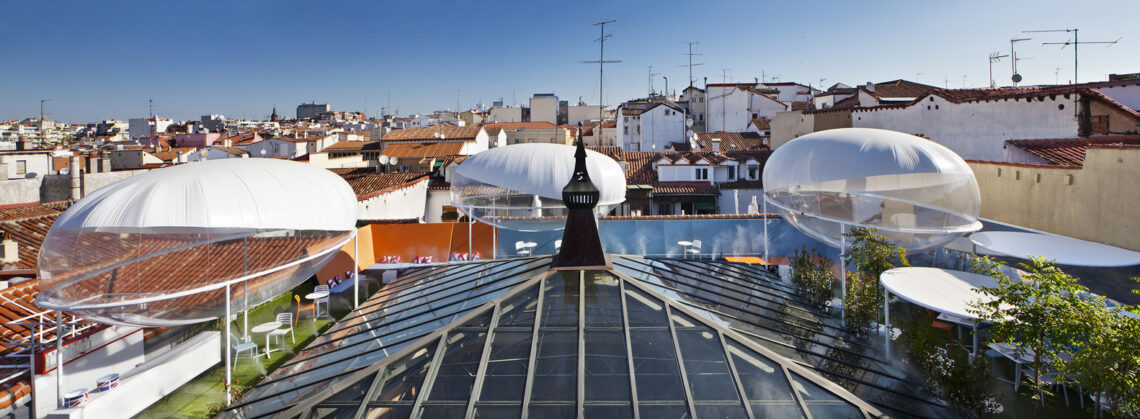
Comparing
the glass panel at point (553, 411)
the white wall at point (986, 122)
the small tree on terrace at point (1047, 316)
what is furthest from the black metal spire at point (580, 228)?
the white wall at point (986, 122)

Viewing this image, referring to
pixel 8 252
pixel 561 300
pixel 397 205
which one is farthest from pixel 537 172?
pixel 8 252

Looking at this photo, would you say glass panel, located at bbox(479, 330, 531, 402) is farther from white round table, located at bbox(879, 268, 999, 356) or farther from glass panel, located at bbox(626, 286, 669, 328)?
white round table, located at bbox(879, 268, 999, 356)

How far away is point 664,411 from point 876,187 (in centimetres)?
1330

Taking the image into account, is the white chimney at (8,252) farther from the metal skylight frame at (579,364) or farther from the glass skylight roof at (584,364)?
the metal skylight frame at (579,364)

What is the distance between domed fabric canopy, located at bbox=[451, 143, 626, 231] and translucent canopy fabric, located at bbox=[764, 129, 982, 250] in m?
5.61

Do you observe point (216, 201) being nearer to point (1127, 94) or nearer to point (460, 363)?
point (460, 363)

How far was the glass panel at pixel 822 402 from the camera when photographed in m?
4.48

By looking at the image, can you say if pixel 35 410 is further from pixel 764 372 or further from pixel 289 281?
pixel 764 372

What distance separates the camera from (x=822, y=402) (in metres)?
4.57

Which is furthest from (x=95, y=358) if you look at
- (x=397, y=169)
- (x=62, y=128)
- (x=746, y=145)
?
(x=62, y=128)

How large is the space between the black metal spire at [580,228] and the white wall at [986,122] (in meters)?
21.4

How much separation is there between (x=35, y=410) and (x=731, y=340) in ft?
34.7

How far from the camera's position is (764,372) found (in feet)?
15.9

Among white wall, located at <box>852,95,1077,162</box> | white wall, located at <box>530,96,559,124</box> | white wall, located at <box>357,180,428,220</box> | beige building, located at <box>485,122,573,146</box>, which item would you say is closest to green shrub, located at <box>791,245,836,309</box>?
white wall, located at <box>852,95,1077,162</box>
